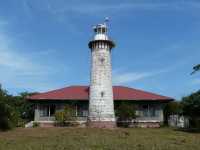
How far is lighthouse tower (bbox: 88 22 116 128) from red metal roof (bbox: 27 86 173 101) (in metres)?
3.80

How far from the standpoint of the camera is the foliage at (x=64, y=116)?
122 feet

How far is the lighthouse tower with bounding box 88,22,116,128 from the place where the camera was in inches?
1390

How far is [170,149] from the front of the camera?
1700cm

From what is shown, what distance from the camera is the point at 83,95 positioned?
4009 cm

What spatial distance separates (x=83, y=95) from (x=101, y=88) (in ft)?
17.5

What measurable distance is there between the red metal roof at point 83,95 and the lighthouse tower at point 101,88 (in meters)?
3.80

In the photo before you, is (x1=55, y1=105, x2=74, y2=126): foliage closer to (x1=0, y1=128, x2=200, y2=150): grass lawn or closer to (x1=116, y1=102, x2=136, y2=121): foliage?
(x1=116, y1=102, x2=136, y2=121): foliage

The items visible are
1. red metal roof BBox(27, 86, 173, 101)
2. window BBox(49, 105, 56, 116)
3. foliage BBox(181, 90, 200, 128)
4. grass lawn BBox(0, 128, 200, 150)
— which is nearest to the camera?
grass lawn BBox(0, 128, 200, 150)

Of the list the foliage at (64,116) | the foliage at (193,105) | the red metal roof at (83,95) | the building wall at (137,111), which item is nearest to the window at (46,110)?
the building wall at (137,111)

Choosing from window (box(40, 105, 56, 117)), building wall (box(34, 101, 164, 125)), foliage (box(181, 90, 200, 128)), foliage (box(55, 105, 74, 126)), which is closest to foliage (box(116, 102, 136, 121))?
building wall (box(34, 101, 164, 125))

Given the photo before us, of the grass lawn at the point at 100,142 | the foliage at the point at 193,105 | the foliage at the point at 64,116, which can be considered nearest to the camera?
the grass lawn at the point at 100,142

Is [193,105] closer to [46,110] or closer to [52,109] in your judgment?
[52,109]

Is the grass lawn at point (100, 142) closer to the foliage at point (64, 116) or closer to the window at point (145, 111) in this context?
the foliage at point (64, 116)

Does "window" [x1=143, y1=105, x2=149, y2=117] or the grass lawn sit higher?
"window" [x1=143, y1=105, x2=149, y2=117]
